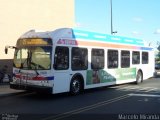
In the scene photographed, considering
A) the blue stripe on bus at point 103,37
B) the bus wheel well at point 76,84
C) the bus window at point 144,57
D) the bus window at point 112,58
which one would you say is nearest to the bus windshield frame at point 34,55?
the bus wheel well at point 76,84

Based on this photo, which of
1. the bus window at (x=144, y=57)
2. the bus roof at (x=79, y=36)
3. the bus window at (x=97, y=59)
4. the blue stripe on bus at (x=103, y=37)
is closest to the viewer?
the bus roof at (x=79, y=36)

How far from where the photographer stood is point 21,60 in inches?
611

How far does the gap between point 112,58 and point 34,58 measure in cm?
553

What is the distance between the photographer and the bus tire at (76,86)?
52.3 ft

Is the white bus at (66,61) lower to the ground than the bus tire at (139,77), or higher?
higher

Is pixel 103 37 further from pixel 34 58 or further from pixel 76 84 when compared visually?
pixel 34 58

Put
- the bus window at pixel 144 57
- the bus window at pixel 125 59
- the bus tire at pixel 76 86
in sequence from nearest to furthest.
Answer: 1. the bus tire at pixel 76 86
2. the bus window at pixel 125 59
3. the bus window at pixel 144 57

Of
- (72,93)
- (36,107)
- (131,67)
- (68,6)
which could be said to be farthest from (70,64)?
(68,6)

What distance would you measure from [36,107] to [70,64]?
3.55 m

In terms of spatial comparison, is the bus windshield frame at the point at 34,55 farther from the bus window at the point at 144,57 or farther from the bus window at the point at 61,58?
the bus window at the point at 144,57

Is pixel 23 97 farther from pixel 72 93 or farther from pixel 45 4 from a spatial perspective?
pixel 45 4

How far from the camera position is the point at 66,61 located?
15.5 m

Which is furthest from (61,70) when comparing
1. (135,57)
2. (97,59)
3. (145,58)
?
(145,58)

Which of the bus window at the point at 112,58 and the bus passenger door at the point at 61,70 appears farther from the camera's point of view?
the bus window at the point at 112,58
